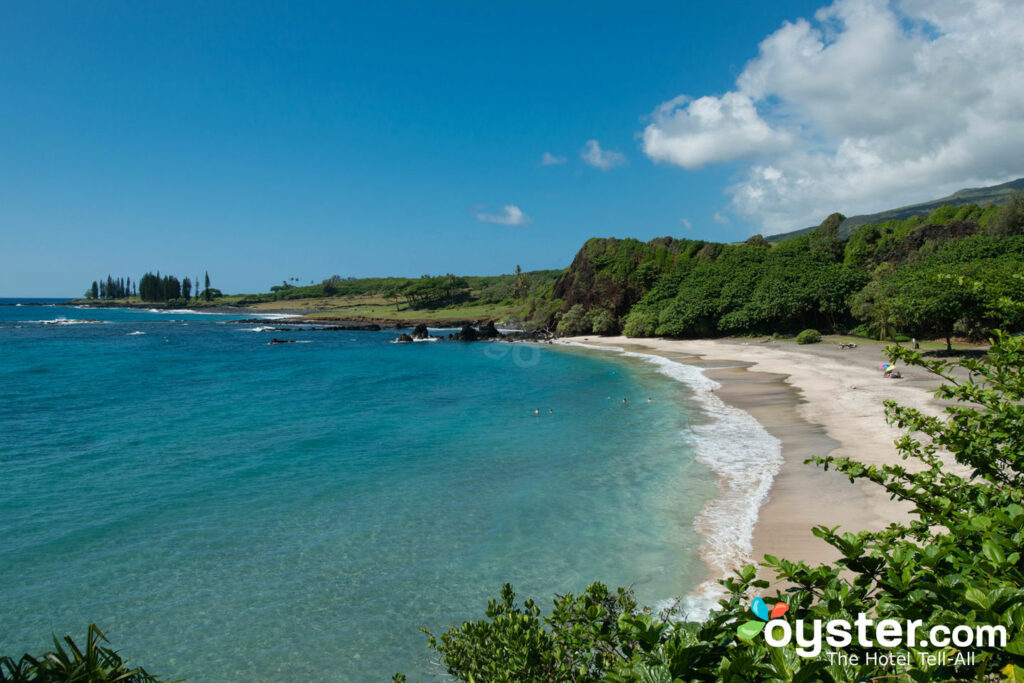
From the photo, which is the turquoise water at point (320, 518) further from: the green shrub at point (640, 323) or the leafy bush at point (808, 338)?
the green shrub at point (640, 323)

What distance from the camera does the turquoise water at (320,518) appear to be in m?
9.88

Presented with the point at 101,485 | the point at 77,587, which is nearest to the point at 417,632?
the point at 77,587

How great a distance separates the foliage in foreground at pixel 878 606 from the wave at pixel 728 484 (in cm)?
330

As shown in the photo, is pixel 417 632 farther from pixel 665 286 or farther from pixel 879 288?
pixel 665 286

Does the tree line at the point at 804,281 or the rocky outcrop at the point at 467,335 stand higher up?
the tree line at the point at 804,281

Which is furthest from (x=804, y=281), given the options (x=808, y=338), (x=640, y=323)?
(x=640, y=323)

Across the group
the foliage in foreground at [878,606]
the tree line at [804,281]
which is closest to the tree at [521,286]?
the tree line at [804,281]

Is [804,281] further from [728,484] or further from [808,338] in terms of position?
[728,484]

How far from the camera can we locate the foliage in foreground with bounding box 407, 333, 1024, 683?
2.64 metres

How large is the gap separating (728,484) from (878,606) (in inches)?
567

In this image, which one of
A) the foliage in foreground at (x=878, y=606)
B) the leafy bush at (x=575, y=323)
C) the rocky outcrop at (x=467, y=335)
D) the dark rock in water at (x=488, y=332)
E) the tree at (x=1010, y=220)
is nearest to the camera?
the foliage in foreground at (x=878, y=606)

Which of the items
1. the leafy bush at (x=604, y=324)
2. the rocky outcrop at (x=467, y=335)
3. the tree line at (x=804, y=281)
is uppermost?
the tree line at (x=804, y=281)

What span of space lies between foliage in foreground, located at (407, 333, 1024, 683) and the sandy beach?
769cm

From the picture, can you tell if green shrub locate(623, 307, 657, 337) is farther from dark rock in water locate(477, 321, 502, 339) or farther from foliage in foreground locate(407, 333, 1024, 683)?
foliage in foreground locate(407, 333, 1024, 683)
